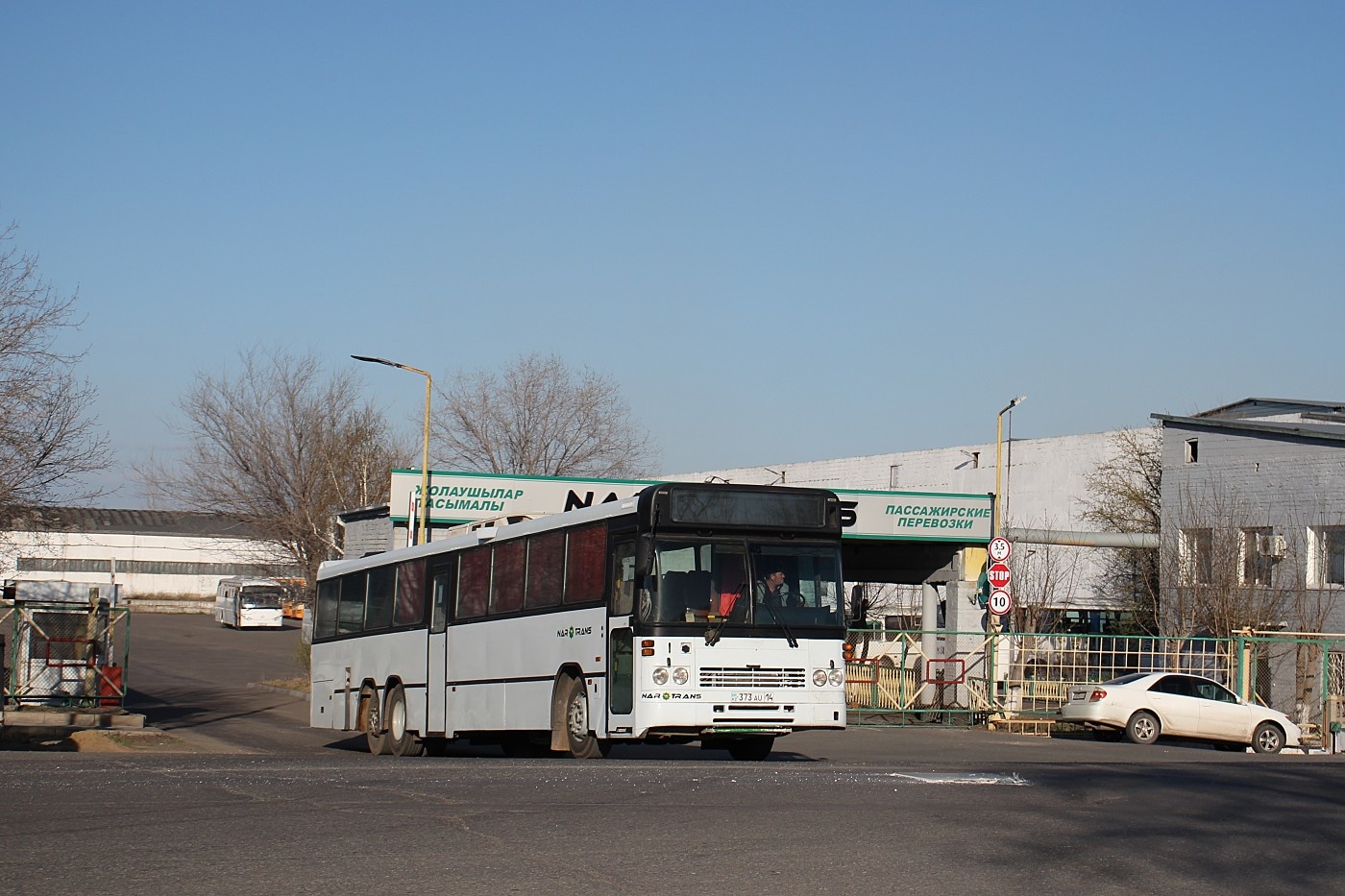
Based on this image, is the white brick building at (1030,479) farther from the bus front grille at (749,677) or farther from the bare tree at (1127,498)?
the bus front grille at (749,677)

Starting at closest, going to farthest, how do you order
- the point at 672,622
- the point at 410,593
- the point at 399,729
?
the point at 672,622 → the point at 410,593 → the point at 399,729

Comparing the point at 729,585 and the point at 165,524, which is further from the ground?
the point at 165,524

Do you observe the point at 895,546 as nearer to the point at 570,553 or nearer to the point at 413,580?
the point at 413,580

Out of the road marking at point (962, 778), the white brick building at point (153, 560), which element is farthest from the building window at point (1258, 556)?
the white brick building at point (153, 560)

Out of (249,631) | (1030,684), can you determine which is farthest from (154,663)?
(1030,684)

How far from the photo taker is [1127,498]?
55312mm

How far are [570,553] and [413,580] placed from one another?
17.8 feet

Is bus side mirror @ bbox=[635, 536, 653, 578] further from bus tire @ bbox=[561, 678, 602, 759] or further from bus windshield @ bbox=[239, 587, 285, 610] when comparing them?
bus windshield @ bbox=[239, 587, 285, 610]

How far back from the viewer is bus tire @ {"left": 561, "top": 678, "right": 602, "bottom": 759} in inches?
662

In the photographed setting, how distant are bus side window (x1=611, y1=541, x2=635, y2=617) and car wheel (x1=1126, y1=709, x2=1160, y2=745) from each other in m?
14.5

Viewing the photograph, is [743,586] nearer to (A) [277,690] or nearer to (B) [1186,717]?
(B) [1186,717]

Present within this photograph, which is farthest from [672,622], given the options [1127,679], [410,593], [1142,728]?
[1127,679]

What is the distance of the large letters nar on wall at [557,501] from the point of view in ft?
113

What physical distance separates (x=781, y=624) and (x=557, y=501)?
62.3ft
